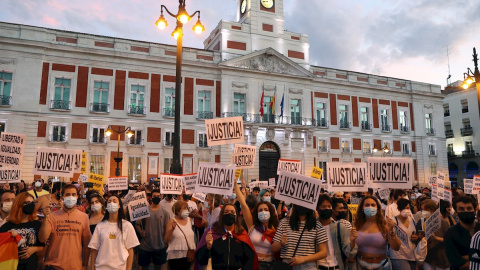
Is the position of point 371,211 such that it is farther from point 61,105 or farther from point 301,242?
point 61,105

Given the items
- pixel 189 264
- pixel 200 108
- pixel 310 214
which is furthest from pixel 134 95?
pixel 310 214

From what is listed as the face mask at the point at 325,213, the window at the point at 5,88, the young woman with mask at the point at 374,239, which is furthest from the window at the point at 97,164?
the young woman with mask at the point at 374,239

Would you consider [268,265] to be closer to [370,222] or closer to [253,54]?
[370,222]

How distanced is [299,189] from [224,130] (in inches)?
137

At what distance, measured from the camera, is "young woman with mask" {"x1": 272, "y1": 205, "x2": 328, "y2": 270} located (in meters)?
4.58

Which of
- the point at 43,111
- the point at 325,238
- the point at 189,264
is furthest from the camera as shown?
the point at 43,111

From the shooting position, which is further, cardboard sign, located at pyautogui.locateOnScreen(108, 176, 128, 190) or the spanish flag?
cardboard sign, located at pyautogui.locateOnScreen(108, 176, 128, 190)

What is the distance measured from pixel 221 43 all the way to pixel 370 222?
28.1m

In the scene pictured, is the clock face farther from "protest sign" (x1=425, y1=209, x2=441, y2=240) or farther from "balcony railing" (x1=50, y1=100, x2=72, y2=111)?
"protest sign" (x1=425, y1=209, x2=441, y2=240)

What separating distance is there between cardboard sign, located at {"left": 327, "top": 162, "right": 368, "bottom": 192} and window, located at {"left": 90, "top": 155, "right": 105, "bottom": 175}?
907 inches

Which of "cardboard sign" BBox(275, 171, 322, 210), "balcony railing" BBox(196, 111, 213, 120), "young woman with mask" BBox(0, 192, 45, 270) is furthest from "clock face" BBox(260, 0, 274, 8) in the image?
"young woman with mask" BBox(0, 192, 45, 270)

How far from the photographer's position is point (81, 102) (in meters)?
27.2

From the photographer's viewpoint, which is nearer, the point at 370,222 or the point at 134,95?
the point at 370,222

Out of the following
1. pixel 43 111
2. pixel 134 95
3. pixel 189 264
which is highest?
pixel 134 95
